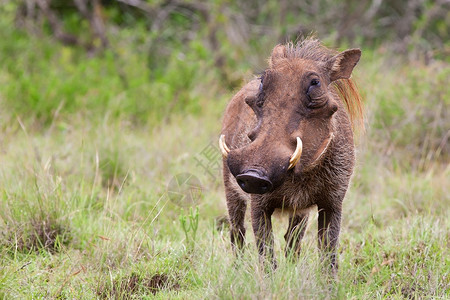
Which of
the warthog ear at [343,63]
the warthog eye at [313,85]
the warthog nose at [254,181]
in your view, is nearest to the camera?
the warthog nose at [254,181]

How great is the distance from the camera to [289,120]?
2871 millimetres

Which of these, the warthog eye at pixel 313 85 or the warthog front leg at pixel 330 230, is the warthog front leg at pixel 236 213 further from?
the warthog eye at pixel 313 85

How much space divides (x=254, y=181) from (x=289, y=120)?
0.41 metres

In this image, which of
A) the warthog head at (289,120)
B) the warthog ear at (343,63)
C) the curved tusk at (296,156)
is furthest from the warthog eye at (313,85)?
the curved tusk at (296,156)

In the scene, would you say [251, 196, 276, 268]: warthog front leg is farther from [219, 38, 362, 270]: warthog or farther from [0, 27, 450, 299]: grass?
[0, 27, 450, 299]: grass

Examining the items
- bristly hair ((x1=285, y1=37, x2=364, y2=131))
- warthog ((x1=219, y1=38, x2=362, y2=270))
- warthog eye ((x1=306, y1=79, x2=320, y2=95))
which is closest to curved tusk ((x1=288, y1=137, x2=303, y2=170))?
warthog ((x1=219, y1=38, x2=362, y2=270))

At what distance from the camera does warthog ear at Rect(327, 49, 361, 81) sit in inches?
124

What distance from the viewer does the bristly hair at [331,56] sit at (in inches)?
129

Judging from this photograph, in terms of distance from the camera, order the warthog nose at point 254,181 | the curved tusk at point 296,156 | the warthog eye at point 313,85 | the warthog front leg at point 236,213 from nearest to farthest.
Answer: the warthog nose at point 254,181
the curved tusk at point 296,156
the warthog eye at point 313,85
the warthog front leg at point 236,213

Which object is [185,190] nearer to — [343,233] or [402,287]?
[343,233]

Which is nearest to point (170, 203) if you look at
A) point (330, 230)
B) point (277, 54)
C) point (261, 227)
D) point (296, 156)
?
point (261, 227)

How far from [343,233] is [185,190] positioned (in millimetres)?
1098

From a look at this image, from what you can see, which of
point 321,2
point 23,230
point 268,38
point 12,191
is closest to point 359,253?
point 23,230

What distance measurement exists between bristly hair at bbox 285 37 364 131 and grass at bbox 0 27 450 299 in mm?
594
